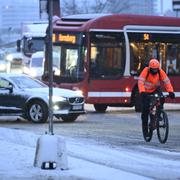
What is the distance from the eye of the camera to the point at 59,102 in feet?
60.7

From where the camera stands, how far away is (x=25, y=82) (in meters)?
19.5

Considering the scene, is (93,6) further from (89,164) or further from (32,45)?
(89,164)

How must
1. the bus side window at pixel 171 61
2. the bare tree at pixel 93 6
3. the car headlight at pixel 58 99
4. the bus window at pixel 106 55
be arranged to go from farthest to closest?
1. the bare tree at pixel 93 6
2. the bus side window at pixel 171 61
3. the bus window at pixel 106 55
4. the car headlight at pixel 58 99

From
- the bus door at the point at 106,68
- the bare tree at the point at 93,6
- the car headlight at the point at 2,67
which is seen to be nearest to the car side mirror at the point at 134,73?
the bus door at the point at 106,68

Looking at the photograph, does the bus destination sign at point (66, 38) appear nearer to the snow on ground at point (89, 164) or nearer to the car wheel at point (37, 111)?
the car wheel at point (37, 111)

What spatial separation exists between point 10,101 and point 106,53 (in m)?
5.52

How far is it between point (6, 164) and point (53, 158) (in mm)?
952

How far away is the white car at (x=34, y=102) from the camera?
18578mm

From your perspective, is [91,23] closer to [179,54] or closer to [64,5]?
[179,54]

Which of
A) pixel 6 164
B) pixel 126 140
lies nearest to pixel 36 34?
pixel 126 140

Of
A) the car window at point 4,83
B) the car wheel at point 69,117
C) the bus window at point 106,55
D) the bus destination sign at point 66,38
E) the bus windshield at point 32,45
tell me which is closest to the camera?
the car wheel at point 69,117

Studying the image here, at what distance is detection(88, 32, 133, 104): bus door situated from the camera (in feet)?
74.7

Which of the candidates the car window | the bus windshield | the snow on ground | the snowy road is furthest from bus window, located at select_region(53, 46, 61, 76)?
the bus windshield

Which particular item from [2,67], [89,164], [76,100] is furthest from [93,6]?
[89,164]
